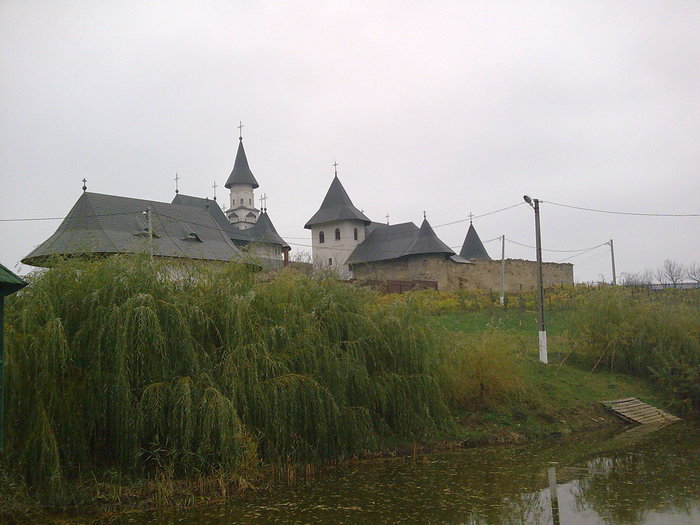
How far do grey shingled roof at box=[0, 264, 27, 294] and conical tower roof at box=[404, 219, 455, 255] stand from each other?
27892 millimetres

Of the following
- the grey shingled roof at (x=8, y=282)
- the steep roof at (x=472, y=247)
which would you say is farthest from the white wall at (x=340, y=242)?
the grey shingled roof at (x=8, y=282)

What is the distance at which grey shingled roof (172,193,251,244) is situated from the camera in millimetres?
39569

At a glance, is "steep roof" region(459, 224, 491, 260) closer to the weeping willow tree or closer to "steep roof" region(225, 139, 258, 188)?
"steep roof" region(225, 139, 258, 188)

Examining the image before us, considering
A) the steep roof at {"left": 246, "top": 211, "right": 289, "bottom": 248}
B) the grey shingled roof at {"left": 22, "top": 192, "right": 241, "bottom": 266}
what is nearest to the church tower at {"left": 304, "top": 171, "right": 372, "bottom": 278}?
the steep roof at {"left": 246, "top": 211, "right": 289, "bottom": 248}

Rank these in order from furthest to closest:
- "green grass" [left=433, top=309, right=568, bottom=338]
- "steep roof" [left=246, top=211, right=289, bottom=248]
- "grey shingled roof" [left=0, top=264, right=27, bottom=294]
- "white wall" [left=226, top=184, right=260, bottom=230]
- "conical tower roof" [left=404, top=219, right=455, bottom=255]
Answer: "white wall" [left=226, top=184, right=260, bottom=230] → "steep roof" [left=246, top=211, right=289, bottom=248] → "conical tower roof" [left=404, top=219, right=455, bottom=255] → "green grass" [left=433, top=309, right=568, bottom=338] → "grey shingled roof" [left=0, top=264, right=27, bottom=294]

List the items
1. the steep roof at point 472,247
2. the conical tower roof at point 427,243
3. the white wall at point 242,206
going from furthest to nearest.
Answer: the white wall at point 242,206, the steep roof at point 472,247, the conical tower roof at point 427,243

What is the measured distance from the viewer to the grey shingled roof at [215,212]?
1558 inches

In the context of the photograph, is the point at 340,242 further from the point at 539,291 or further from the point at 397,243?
the point at 539,291

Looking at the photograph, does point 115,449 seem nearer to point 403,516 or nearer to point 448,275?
point 403,516

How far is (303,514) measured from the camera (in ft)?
26.0

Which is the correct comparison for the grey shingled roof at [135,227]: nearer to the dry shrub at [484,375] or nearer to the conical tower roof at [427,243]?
the conical tower roof at [427,243]

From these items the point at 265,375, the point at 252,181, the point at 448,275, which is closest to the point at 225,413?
the point at 265,375

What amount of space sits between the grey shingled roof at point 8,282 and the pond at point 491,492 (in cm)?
312

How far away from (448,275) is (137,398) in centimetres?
2645
